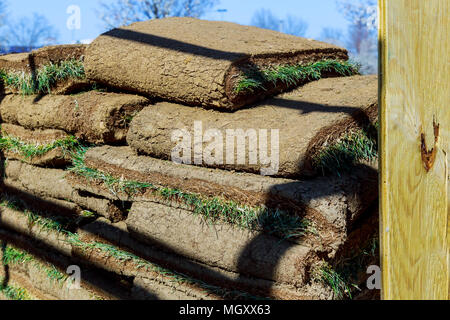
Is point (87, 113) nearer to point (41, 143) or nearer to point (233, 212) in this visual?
point (41, 143)

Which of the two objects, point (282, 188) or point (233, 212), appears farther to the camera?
point (233, 212)

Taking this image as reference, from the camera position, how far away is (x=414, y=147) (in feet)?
4.90

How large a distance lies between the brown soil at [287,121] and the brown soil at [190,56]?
0.12 m

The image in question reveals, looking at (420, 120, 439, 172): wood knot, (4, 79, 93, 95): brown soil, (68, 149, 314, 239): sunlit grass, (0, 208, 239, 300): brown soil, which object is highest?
(4, 79, 93, 95): brown soil

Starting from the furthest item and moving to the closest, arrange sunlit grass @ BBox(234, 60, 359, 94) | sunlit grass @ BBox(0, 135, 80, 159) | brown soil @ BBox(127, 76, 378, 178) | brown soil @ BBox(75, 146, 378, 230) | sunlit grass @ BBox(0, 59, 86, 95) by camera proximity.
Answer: sunlit grass @ BBox(0, 59, 86, 95)
sunlit grass @ BBox(0, 135, 80, 159)
sunlit grass @ BBox(234, 60, 359, 94)
brown soil @ BBox(127, 76, 378, 178)
brown soil @ BBox(75, 146, 378, 230)

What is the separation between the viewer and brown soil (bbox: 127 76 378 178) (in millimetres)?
2184

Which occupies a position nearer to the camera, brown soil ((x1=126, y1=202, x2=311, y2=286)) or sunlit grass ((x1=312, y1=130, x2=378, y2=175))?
brown soil ((x1=126, y1=202, x2=311, y2=286))

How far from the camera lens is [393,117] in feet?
4.90

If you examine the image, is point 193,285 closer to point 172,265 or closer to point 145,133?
point 172,265

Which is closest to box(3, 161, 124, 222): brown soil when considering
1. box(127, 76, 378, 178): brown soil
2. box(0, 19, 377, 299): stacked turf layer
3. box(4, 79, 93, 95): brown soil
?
box(0, 19, 377, 299): stacked turf layer

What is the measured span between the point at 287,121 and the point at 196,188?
546 millimetres

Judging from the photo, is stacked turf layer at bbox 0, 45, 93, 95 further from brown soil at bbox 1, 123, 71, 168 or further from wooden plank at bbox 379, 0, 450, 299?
wooden plank at bbox 379, 0, 450, 299

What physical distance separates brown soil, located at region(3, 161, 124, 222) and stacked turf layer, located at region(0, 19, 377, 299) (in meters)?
0.01

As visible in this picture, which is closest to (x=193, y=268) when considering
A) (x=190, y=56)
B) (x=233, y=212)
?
(x=233, y=212)
